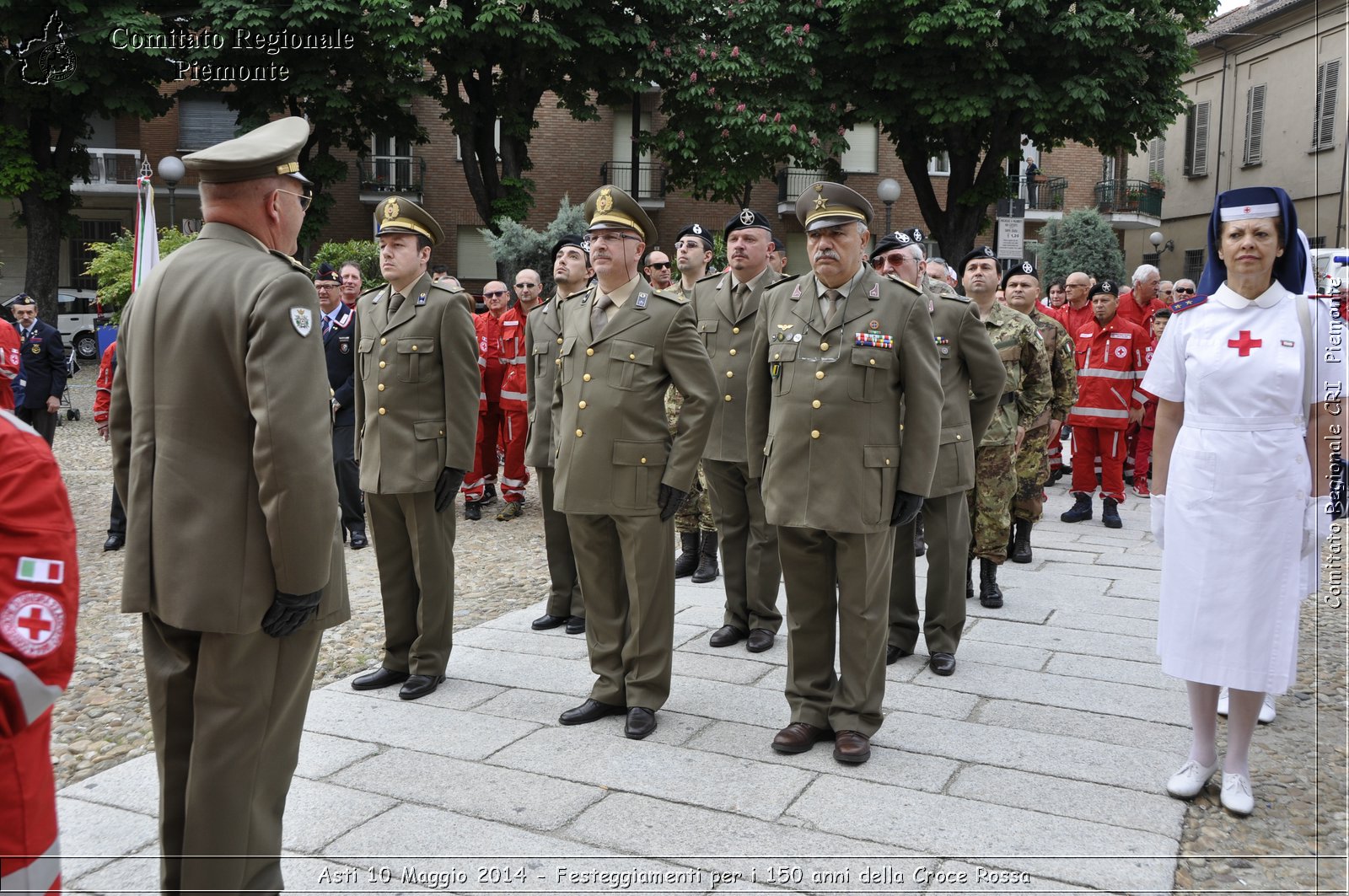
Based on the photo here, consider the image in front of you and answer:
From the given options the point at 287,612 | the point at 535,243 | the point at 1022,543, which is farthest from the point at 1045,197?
the point at 287,612

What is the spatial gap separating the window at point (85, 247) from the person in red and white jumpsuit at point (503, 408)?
26572 millimetres

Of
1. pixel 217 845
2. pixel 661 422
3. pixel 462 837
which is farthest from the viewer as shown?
pixel 661 422

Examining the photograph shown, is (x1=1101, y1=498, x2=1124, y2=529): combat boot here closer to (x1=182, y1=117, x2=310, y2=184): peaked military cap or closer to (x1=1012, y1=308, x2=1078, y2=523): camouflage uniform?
(x1=1012, y1=308, x2=1078, y2=523): camouflage uniform

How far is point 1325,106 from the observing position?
5.02m

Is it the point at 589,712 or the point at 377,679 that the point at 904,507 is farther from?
the point at 377,679

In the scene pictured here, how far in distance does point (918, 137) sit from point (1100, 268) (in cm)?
820

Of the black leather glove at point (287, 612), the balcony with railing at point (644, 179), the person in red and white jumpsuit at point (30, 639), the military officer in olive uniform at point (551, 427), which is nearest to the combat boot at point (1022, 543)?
the military officer in olive uniform at point (551, 427)

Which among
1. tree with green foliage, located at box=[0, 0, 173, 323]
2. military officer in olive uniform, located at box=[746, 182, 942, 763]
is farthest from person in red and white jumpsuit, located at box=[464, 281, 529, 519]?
tree with green foliage, located at box=[0, 0, 173, 323]

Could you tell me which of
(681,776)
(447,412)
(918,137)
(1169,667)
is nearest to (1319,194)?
(1169,667)

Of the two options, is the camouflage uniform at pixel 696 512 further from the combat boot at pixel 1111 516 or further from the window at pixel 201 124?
the window at pixel 201 124

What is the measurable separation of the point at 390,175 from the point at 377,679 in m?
29.1

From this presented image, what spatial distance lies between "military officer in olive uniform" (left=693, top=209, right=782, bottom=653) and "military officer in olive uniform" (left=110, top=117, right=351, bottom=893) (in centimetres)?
352

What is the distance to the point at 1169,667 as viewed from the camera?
4246 mm

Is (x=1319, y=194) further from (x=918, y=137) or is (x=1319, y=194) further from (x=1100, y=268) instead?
(x=1100, y=268)
